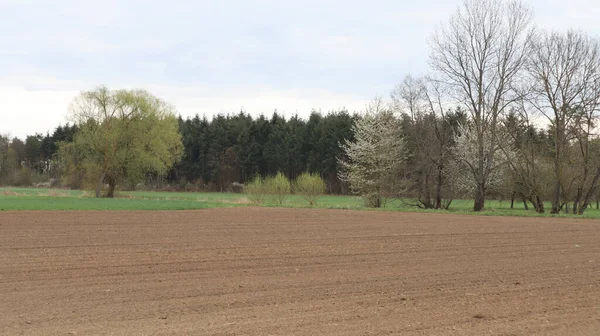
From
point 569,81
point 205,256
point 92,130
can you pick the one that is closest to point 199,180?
point 92,130

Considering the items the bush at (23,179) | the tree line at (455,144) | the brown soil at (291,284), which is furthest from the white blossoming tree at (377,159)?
the bush at (23,179)

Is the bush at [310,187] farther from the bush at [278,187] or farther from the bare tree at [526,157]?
the bare tree at [526,157]

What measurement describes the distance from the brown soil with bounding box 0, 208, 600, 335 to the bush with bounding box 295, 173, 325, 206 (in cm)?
2981

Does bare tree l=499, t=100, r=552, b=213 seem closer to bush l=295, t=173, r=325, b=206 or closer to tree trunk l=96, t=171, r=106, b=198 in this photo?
bush l=295, t=173, r=325, b=206

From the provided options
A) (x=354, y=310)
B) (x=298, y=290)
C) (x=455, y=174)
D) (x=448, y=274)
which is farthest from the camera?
(x=455, y=174)

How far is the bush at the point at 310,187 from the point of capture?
173ft

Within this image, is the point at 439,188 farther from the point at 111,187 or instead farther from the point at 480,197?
the point at 111,187

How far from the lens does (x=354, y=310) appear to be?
960 cm

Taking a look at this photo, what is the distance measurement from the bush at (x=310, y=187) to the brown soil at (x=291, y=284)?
1174 inches

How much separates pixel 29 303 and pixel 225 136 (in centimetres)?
9679

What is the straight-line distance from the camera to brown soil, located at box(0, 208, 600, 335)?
28.2 ft

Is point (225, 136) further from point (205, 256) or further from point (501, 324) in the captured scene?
point (501, 324)

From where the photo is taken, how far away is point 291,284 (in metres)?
12.0

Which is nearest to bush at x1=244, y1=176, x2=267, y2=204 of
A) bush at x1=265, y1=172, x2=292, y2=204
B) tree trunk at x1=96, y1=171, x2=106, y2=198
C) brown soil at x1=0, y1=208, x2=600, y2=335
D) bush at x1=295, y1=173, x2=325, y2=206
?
bush at x1=265, y1=172, x2=292, y2=204
